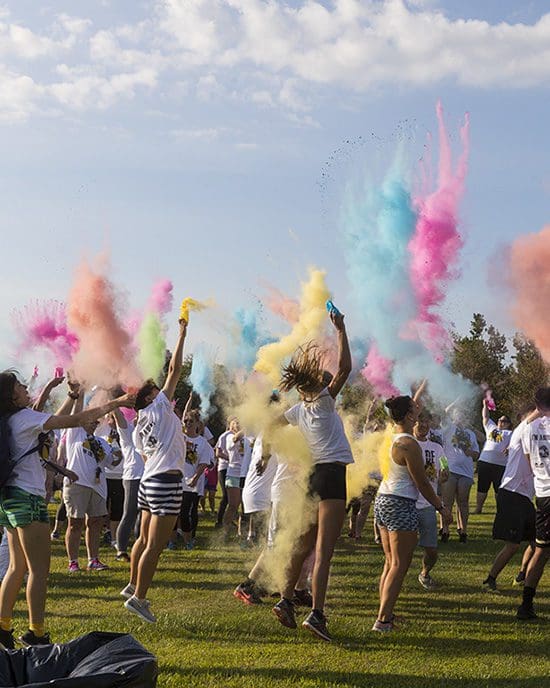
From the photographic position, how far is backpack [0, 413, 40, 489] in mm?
5449

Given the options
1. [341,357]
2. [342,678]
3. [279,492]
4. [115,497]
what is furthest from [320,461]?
[115,497]

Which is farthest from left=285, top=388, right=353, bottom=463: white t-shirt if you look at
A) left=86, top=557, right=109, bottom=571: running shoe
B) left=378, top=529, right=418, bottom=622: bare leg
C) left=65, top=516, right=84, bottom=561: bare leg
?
left=86, top=557, right=109, bottom=571: running shoe

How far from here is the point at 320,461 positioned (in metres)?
6.36

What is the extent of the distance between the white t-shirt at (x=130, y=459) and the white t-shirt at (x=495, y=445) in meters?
5.78

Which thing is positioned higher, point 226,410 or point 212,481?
point 226,410

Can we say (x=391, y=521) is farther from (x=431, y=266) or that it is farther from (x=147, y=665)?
(x=431, y=266)

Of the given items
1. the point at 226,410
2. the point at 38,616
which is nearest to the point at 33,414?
the point at 38,616

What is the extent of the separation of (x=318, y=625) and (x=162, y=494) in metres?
1.64

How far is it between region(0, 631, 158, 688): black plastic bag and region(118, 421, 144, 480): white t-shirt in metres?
5.31

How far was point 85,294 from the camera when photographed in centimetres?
921

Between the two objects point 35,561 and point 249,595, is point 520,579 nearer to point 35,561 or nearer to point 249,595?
point 249,595

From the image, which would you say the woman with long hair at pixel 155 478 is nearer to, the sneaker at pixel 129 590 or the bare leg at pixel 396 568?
the sneaker at pixel 129 590

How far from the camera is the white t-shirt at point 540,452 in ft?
23.8

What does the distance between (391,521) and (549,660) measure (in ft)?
4.99
